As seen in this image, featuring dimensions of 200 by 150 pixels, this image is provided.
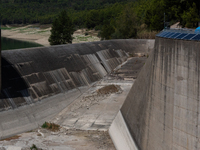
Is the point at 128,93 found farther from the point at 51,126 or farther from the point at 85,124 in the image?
the point at 51,126

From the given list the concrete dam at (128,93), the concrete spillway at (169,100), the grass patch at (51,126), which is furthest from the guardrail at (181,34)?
the grass patch at (51,126)

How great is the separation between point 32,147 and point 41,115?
6359 mm

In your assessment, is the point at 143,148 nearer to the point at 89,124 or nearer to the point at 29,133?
the point at 89,124

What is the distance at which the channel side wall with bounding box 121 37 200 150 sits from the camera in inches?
561

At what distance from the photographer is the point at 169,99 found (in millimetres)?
15672

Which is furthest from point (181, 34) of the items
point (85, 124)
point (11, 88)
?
point (11, 88)

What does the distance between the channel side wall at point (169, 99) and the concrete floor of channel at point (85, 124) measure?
4.60 meters

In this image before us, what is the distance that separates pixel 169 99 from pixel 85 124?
11208 millimetres

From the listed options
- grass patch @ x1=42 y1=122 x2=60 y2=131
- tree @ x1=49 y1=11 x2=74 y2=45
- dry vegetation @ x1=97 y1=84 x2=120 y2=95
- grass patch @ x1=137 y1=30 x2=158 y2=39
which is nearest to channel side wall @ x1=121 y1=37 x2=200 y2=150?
grass patch @ x1=42 y1=122 x2=60 y2=131

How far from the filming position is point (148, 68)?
1850 centimetres

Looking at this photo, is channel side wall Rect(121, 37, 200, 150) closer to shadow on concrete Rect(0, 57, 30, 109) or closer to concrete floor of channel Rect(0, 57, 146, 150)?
concrete floor of channel Rect(0, 57, 146, 150)

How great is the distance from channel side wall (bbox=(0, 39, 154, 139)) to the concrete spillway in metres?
10.5

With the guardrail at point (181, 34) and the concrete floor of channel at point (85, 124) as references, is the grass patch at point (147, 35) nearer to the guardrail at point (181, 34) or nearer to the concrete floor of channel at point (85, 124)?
the concrete floor of channel at point (85, 124)

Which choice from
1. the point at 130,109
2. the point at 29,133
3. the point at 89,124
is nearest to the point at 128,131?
the point at 130,109
